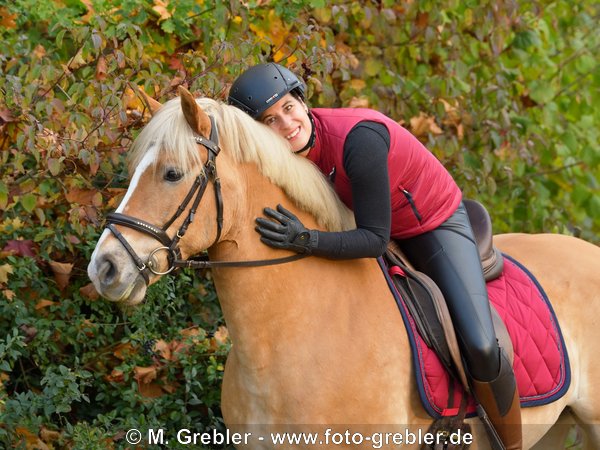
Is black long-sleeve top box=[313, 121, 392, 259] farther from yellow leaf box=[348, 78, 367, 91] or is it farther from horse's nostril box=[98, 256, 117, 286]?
yellow leaf box=[348, 78, 367, 91]

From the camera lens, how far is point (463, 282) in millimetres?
3398

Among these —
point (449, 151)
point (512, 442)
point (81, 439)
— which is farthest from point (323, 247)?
point (449, 151)

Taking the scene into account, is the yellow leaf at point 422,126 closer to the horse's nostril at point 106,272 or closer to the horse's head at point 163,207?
the horse's head at point 163,207

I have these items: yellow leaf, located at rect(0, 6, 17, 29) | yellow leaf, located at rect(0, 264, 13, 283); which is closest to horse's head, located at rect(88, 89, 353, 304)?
yellow leaf, located at rect(0, 264, 13, 283)

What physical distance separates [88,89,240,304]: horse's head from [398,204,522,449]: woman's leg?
103 cm

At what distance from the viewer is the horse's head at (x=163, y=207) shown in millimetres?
2783

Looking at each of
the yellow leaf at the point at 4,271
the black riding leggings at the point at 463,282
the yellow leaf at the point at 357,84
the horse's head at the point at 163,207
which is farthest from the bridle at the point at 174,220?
the yellow leaf at the point at 357,84

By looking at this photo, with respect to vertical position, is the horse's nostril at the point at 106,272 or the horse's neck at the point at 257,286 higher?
the horse's nostril at the point at 106,272

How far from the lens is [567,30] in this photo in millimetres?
7703

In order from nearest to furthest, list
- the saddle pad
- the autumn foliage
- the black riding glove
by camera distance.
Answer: the black riding glove, the saddle pad, the autumn foliage

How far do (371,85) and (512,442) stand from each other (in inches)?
130

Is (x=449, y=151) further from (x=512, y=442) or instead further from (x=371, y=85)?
(x=512, y=442)

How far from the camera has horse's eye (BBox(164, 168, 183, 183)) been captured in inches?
113

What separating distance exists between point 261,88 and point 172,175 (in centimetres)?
57
